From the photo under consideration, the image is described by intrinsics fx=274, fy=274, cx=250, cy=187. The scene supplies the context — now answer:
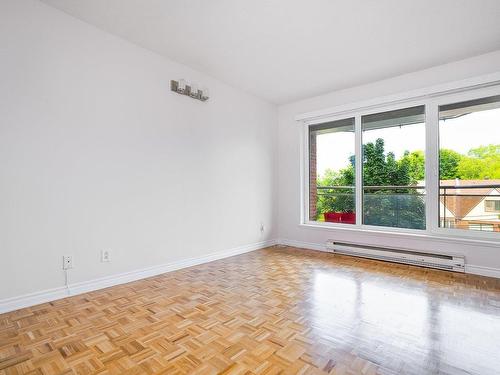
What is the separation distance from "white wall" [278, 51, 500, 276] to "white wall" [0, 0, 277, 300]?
133 cm

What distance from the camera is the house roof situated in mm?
3332

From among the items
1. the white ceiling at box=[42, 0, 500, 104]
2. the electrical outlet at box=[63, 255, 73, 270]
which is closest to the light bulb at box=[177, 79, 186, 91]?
the white ceiling at box=[42, 0, 500, 104]

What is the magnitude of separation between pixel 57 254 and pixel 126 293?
0.72 metres

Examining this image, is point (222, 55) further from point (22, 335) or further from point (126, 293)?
point (22, 335)

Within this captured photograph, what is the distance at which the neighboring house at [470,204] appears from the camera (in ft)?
10.8

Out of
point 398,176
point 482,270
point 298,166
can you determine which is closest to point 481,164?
point 398,176

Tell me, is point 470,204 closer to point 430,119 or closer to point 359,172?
point 430,119

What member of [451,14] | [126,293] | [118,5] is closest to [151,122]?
[118,5]

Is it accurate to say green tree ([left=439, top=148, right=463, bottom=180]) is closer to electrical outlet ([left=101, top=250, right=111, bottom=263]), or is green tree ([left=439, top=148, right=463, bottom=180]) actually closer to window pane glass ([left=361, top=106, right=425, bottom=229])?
window pane glass ([left=361, top=106, right=425, bottom=229])

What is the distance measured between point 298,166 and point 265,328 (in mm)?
3323

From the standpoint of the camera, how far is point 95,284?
108 inches

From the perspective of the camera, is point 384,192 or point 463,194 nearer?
point 463,194

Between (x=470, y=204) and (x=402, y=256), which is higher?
(x=470, y=204)

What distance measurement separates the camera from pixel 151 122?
10.6 feet
